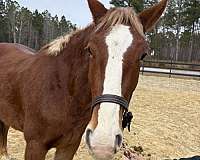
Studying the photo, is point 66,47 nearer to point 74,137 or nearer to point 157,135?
point 74,137

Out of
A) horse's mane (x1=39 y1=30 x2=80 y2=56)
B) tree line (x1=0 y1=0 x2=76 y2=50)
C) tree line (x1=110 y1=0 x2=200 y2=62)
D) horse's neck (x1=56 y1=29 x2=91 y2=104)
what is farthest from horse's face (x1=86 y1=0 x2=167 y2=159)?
tree line (x1=0 y1=0 x2=76 y2=50)

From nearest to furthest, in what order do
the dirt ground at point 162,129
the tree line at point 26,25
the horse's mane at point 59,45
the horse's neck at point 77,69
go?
the horse's neck at point 77,69
the horse's mane at point 59,45
the dirt ground at point 162,129
the tree line at point 26,25

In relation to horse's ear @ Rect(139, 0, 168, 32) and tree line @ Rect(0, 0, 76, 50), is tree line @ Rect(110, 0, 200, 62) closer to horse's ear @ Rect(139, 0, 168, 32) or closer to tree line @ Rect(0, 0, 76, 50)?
tree line @ Rect(0, 0, 76, 50)

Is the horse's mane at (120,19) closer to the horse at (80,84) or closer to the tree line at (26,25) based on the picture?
the horse at (80,84)

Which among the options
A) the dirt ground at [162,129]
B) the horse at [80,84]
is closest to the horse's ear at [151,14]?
the horse at [80,84]

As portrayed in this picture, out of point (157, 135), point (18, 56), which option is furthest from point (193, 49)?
point (18, 56)

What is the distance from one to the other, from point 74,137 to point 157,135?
3.80 metres

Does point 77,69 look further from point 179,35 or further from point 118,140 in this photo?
point 179,35

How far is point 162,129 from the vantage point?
23.2ft

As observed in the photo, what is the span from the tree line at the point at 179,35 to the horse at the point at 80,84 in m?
30.4

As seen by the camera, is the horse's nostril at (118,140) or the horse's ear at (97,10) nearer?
the horse's nostril at (118,140)

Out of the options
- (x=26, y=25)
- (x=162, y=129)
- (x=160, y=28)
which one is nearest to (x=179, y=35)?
(x=160, y=28)

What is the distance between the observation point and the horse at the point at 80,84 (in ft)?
6.55

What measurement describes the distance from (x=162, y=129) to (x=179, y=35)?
36.9 meters
